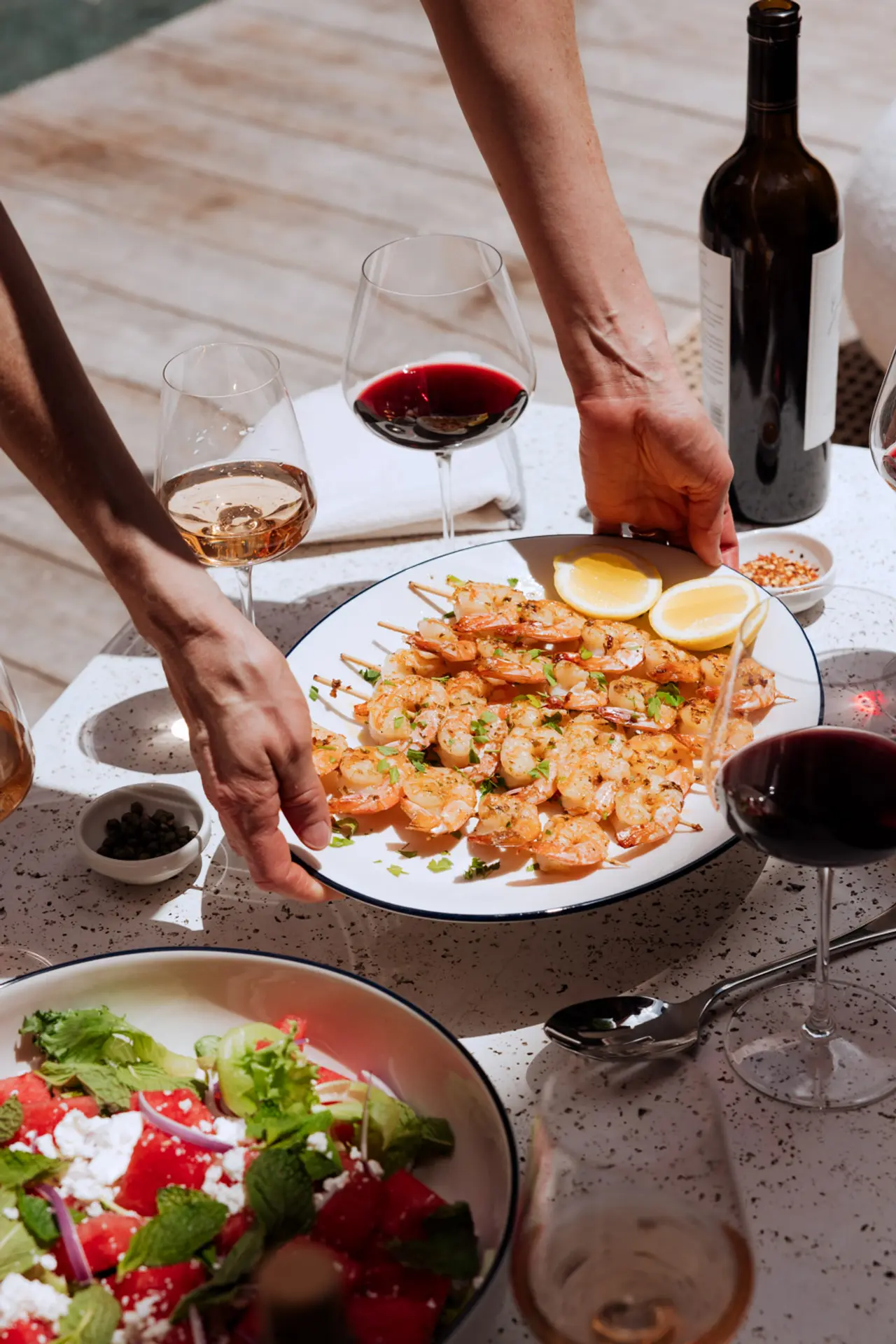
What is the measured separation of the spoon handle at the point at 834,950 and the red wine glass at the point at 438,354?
1.92 feet

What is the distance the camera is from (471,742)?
1.13 metres

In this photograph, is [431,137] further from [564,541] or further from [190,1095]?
[190,1095]

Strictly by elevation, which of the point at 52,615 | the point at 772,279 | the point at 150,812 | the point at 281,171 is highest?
the point at 772,279

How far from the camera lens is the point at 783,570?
136 centimetres

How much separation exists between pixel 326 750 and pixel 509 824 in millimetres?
182

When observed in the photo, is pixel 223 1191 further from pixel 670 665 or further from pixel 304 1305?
pixel 670 665

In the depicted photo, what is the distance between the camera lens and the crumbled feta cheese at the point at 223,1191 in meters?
0.77

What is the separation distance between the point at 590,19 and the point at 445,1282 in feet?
15.0

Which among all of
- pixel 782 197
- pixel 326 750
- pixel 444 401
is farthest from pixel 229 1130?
pixel 782 197

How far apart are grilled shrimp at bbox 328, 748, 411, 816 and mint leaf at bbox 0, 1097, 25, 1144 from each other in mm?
320

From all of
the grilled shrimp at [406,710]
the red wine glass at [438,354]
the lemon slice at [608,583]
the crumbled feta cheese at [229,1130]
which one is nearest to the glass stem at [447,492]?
the red wine glass at [438,354]

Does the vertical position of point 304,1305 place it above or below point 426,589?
above

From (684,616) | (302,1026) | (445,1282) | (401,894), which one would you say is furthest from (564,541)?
(445,1282)

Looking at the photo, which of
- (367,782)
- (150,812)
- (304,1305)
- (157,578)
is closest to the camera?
(304,1305)
